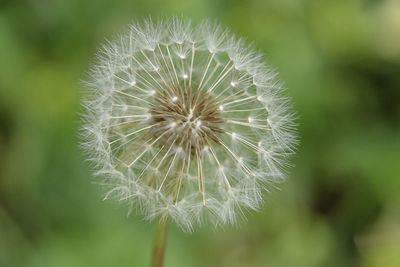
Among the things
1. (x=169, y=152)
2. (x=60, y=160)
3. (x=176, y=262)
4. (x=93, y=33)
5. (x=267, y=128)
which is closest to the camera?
(x=169, y=152)

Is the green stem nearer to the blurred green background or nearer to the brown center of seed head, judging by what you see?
the brown center of seed head

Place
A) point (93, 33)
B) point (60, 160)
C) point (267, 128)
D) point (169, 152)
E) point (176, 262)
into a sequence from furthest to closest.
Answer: point (93, 33)
point (60, 160)
point (176, 262)
point (267, 128)
point (169, 152)

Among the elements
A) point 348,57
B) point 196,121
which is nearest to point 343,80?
point 348,57

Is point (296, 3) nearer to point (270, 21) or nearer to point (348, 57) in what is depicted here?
point (270, 21)

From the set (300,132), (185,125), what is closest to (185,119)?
(185,125)

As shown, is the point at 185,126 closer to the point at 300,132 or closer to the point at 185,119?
the point at 185,119

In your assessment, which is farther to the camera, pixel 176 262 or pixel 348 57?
pixel 348 57

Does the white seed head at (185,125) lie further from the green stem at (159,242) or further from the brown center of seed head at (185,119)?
the green stem at (159,242)
